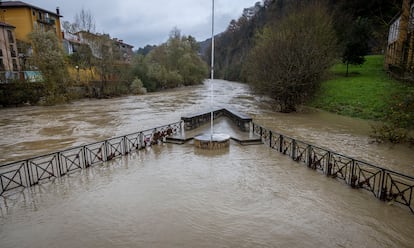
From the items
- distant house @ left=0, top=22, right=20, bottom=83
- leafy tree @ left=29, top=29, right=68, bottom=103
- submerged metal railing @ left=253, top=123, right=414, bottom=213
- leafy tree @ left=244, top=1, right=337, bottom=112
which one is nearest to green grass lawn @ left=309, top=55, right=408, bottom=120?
leafy tree @ left=244, top=1, right=337, bottom=112

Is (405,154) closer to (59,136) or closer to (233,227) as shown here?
(233,227)

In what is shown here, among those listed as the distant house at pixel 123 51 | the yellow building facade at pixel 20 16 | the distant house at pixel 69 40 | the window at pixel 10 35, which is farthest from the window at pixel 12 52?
the distant house at pixel 123 51

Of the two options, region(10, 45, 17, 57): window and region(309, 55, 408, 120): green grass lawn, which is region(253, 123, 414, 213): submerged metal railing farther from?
region(10, 45, 17, 57): window

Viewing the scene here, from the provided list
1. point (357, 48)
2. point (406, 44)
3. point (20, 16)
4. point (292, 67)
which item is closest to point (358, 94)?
point (292, 67)

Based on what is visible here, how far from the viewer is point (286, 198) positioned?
726 cm

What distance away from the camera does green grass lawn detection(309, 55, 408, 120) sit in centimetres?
2048

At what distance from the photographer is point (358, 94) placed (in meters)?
24.6

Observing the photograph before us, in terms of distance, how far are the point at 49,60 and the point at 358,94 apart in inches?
1364

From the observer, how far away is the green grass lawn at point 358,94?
67.2 ft

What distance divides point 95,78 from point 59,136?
29.3 metres

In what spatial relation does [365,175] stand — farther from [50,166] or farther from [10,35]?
[10,35]

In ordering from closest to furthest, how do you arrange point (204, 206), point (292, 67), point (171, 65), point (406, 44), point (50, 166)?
1. point (204, 206)
2. point (50, 166)
3. point (406, 44)
4. point (292, 67)
5. point (171, 65)

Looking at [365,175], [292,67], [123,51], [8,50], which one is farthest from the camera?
[123,51]

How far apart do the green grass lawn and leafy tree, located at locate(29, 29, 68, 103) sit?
3023cm
